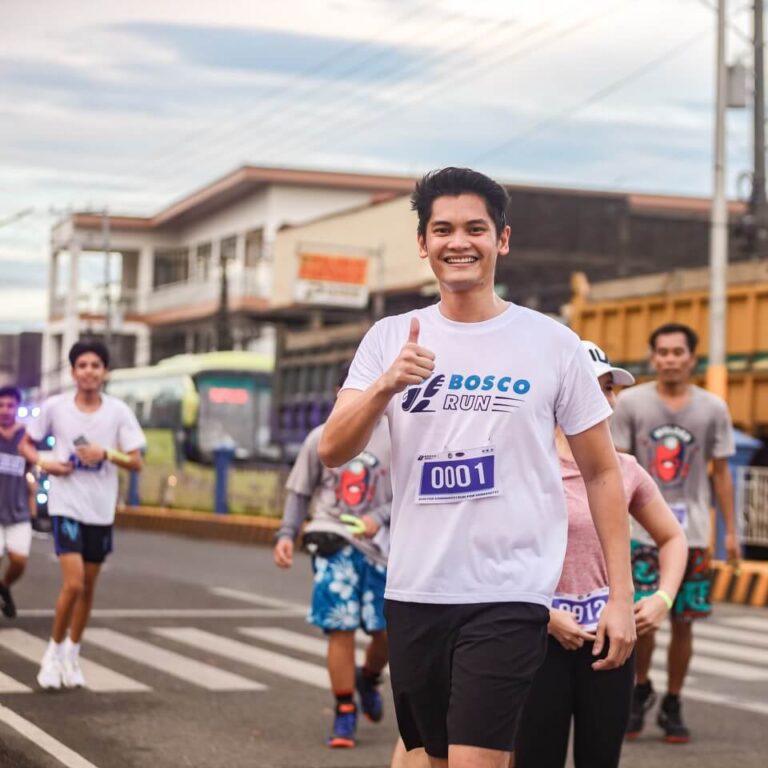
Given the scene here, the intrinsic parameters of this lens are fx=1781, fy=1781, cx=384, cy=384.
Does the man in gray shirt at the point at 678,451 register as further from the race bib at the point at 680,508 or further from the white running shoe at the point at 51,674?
the white running shoe at the point at 51,674

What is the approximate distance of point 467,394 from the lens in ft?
14.5

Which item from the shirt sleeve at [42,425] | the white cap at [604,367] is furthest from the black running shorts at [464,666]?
the shirt sleeve at [42,425]

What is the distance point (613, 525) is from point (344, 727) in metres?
4.14

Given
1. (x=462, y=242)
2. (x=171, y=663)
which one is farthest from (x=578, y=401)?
(x=171, y=663)

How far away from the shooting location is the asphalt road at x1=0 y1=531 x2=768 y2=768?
803cm

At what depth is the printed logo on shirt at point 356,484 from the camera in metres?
8.83

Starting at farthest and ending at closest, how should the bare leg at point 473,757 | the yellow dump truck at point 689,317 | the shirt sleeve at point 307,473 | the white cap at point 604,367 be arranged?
the yellow dump truck at point 689,317
the shirt sleeve at point 307,473
the white cap at point 604,367
the bare leg at point 473,757

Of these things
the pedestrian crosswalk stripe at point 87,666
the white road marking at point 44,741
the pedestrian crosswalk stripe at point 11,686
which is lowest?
the pedestrian crosswalk stripe at point 87,666

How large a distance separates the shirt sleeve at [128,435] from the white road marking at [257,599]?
564 centimetres

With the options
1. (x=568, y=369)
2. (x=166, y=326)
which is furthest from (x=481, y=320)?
(x=166, y=326)

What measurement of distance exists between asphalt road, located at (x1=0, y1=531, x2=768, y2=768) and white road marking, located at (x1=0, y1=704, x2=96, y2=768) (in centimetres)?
1

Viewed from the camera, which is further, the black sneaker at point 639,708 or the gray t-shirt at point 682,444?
the gray t-shirt at point 682,444

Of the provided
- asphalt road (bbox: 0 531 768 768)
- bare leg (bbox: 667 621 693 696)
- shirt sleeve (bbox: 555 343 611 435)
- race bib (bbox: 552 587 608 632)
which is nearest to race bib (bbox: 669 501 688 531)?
bare leg (bbox: 667 621 693 696)

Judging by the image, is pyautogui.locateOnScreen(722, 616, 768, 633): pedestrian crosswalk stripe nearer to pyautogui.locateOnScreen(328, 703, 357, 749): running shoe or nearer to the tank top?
the tank top
